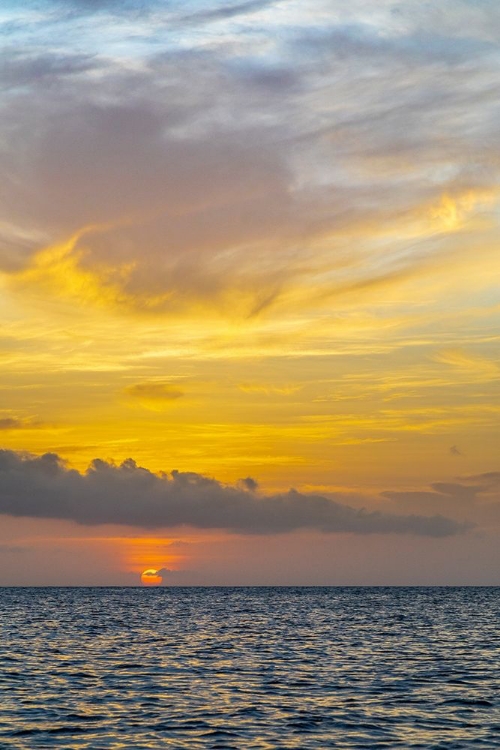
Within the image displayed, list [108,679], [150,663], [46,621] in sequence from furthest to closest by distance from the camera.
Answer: [46,621]
[150,663]
[108,679]

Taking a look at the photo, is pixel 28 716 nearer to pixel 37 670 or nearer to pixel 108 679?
pixel 108 679

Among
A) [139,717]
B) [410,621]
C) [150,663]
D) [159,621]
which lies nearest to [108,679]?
[150,663]

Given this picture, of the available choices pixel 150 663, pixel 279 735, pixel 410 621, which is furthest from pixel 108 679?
pixel 410 621

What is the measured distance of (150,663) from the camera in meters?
60.8

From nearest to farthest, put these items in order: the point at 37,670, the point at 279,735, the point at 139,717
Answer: the point at 279,735 < the point at 139,717 < the point at 37,670

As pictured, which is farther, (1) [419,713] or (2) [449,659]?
(2) [449,659]

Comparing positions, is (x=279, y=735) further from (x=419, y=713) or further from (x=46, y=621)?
(x=46, y=621)

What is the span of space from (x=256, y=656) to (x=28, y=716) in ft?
93.9

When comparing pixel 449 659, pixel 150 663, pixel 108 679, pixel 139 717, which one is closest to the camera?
pixel 139 717

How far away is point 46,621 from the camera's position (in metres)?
114

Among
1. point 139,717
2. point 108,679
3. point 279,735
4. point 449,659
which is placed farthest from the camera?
point 449,659

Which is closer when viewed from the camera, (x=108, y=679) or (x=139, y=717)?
(x=139, y=717)

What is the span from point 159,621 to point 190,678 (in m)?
64.3

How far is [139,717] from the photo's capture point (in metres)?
39.7
